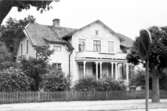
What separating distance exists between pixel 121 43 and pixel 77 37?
26.6 feet

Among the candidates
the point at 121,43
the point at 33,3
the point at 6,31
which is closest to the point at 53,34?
the point at 121,43

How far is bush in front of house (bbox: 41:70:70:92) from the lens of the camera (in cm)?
2866

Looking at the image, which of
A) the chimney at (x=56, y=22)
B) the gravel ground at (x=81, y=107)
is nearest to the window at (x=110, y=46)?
the chimney at (x=56, y=22)

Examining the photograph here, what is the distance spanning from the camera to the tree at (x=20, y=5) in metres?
4.41

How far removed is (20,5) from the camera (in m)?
4.75

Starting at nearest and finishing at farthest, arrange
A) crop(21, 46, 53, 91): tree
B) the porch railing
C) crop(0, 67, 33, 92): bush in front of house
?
the porch railing → crop(0, 67, 33, 92): bush in front of house → crop(21, 46, 53, 91): tree

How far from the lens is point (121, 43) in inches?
1751

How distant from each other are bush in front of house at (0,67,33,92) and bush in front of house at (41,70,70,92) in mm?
2272

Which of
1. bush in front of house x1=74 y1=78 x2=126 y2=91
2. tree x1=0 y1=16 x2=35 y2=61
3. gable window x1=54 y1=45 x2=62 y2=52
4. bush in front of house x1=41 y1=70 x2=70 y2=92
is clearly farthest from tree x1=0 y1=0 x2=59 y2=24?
tree x1=0 y1=16 x2=35 y2=61

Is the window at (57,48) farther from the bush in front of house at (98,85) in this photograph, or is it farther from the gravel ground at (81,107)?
the gravel ground at (81,107)

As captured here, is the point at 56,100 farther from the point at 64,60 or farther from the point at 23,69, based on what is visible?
the point at 64,60

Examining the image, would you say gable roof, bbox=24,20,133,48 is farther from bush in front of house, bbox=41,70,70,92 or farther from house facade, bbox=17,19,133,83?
bush in front of house, bbox=41,70,70,92

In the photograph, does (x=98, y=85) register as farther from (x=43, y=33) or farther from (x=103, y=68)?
(x=43, y=33)

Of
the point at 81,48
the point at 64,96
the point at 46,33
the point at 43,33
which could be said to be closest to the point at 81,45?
the point at 81,48
